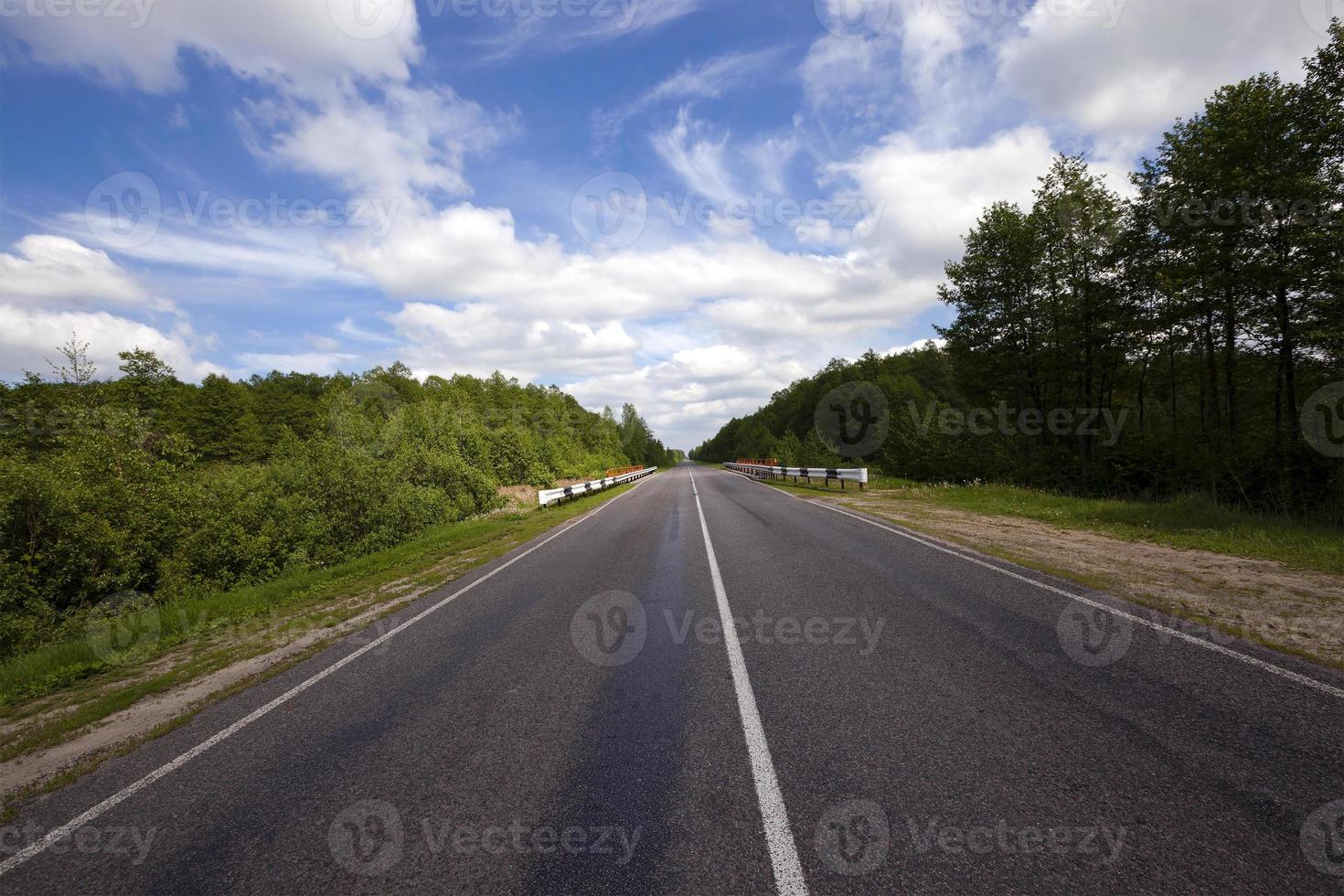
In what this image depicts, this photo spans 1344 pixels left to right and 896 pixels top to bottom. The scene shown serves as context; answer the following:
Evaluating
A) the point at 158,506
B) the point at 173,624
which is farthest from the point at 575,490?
the point at 173,624

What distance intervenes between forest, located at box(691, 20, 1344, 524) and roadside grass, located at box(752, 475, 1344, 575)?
3003 mm

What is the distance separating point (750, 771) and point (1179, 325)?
27.3 m

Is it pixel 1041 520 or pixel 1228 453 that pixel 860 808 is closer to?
pixel 1041 520

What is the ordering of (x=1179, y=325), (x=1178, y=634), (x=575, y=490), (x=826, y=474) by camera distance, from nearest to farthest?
(x=1178, y=634) → (x=1179, y=325) → (x=826, y=474) → (x=575, y=490)

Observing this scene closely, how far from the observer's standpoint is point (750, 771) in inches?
128

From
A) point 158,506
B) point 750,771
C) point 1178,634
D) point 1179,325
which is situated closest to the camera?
point 750,771

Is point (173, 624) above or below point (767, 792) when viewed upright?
below

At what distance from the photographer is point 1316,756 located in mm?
3092

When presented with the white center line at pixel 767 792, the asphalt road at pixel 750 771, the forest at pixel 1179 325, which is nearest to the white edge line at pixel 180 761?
the asphalt road at pixel 750 771

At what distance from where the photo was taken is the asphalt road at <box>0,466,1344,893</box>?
2486 mm

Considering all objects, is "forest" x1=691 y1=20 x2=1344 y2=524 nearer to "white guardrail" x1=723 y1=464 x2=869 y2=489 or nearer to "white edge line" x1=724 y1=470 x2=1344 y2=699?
"white guardrail" x1=723 y1=464 x2=869 y2=489

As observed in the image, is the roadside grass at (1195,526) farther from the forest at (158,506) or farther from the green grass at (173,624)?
the forest at (158,506)

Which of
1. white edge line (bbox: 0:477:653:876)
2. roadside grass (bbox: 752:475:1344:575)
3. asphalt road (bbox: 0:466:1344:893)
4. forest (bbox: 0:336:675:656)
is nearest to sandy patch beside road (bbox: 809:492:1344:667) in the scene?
roadside grass (bbox: 752:475:1344:575)

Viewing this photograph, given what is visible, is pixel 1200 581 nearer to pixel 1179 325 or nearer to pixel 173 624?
pixel 173 624
